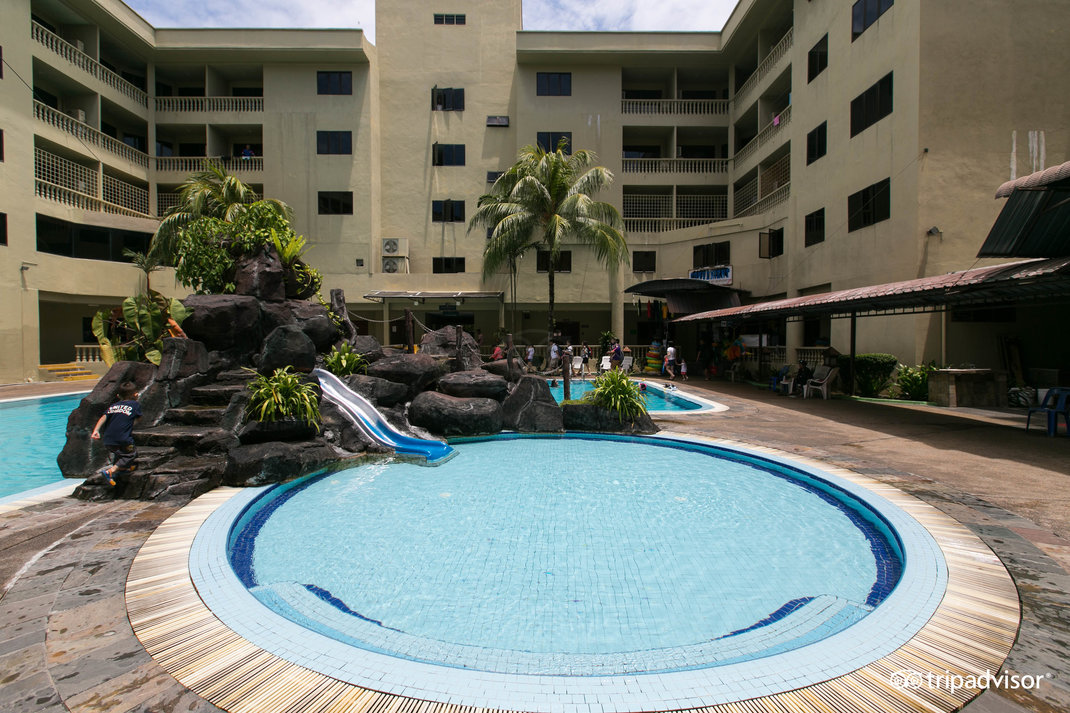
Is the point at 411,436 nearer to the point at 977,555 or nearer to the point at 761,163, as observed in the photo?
the point at 977,555

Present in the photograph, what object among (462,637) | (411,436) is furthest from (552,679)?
(411,436)

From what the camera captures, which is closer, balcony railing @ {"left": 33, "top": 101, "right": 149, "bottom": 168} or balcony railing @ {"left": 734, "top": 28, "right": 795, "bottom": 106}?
balcony railing @ {"left": 33, "top": 101, "right": 149, "bottom": 168}

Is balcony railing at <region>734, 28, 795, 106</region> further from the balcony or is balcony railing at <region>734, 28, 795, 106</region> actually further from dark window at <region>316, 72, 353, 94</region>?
dark window at <region>316, 72, 353, 94</region>

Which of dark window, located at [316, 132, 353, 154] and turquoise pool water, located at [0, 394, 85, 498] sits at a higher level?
dark window, located at [316, 132, 353, 154]

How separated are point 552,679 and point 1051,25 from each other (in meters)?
20.8

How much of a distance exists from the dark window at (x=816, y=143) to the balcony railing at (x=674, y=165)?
7.02 metres

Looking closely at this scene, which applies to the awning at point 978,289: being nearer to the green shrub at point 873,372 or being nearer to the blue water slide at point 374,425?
the green shrub at point 873,372

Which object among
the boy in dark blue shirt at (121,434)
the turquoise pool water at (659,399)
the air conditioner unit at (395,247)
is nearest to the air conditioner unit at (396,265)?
the air conditioner unit at (395,247)

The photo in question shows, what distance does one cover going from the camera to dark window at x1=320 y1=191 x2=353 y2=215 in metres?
26.0

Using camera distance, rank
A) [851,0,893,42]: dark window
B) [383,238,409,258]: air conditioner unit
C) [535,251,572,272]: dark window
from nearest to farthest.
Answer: [851,0,893,42]: dark window < [535,251,572,272]: dark window < [383,238,409,258]: air conditioner unit

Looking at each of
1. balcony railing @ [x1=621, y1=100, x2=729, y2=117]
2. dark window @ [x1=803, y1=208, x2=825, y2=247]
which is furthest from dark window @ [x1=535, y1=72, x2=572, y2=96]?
dark window @ [x1=803, y1=208, x2=825, y2=247]

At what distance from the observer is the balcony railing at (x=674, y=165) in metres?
26.9

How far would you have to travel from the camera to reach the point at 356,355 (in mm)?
11016

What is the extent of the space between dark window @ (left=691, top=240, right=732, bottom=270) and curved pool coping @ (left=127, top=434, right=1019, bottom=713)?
22.3m
